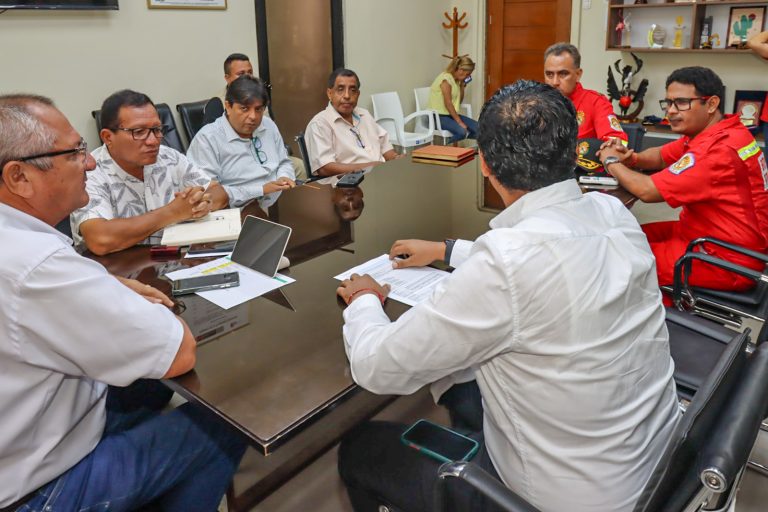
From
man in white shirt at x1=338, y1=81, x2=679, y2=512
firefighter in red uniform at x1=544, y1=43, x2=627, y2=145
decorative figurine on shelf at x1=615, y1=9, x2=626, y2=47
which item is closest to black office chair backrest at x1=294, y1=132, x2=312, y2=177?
firefighter in red uniform at x1=544, y1=43, x2=627, y2=145

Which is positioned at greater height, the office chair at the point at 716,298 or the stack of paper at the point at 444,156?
the stack of paper at the point at 444,156

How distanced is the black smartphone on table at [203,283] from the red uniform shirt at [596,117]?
211cm

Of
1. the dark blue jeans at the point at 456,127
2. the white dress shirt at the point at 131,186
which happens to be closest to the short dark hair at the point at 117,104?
the white dress shirt at the point at 131,186

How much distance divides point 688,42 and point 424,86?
98.7 inches

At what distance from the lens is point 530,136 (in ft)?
3.45

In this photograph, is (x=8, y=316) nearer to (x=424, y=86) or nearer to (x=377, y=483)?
(x=377, y=483)

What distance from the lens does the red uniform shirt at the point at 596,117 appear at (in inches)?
120

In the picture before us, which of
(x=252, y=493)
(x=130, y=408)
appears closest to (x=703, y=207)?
(x=252, y=493)

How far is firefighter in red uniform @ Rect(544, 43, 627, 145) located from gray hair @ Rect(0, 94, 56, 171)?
2.46 m

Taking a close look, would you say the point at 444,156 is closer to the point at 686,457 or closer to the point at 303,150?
the point at 303,150

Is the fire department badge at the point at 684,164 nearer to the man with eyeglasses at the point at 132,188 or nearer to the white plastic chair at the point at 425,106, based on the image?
the man with eyeglasses at the point at 132,188

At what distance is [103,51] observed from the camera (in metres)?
3.85

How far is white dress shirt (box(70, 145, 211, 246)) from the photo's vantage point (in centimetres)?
195

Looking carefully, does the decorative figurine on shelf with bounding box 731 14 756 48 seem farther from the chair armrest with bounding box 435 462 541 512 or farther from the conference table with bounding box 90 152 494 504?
the chair armrest with bounding box 435 462 541 512
